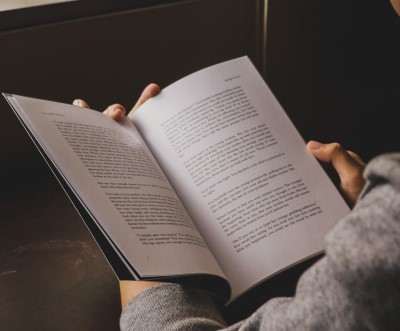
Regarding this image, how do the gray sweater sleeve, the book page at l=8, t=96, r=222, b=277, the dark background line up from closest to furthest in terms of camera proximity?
the gray sweater sleeve, the book page at l=8, t=96, r=222, b=277, the dark background

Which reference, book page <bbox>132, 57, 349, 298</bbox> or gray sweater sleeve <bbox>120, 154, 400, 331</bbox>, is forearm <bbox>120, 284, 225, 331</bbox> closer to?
book page <bbox>132, 57, 349, 298</bbox>

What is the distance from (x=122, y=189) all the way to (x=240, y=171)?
0.17m

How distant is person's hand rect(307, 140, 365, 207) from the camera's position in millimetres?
685

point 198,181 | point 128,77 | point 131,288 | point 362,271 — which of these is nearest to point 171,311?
point 131,288

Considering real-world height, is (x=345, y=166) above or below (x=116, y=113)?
below

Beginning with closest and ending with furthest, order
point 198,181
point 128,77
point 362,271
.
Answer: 1. point 362,271
2. point 198,181
3. point 128,77

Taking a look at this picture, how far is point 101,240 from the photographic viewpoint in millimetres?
526

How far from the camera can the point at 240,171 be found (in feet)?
2.14

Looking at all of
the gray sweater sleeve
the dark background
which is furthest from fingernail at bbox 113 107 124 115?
the gray sweater sleeve

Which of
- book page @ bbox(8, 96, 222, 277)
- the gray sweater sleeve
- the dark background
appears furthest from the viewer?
the dark background

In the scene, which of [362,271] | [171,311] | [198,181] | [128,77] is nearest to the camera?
[362,271]

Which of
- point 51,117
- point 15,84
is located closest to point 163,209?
point 51,117

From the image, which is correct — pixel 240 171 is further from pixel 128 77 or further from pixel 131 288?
pixel 128 77

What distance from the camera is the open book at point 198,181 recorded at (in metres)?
0.54
